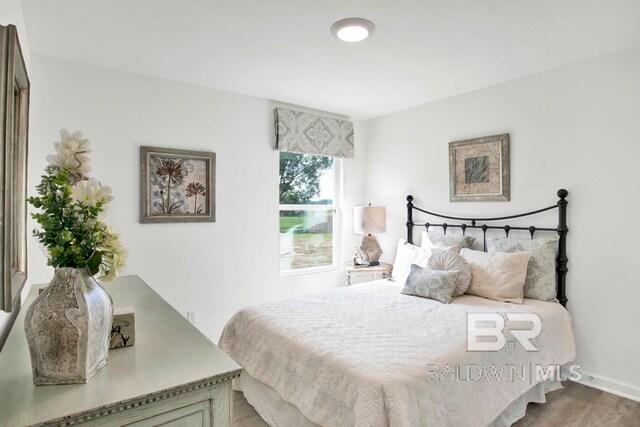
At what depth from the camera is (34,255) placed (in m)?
2.48

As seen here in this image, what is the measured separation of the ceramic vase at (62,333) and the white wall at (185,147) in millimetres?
2000

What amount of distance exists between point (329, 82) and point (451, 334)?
218 cm

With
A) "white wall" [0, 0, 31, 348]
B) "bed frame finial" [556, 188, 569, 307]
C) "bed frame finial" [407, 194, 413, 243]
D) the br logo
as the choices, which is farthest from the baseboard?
"white wall" [0, 0, 31, 348]

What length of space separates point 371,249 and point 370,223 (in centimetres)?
33

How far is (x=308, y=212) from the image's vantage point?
13.4 ft

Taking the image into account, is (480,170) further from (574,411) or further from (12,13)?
(12,13)

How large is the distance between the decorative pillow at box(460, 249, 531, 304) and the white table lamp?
1213mm

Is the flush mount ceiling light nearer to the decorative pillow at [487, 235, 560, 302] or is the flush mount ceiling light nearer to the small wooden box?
the small wooden box

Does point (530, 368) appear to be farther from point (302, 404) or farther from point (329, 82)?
point (329, 82)

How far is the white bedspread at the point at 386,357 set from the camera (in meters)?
1.61

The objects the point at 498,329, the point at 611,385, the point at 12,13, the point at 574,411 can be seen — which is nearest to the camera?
the point at 12,13

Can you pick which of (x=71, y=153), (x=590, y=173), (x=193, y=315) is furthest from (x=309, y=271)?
(x=71, y=153)

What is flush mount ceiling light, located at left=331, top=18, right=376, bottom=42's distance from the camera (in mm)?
2090
